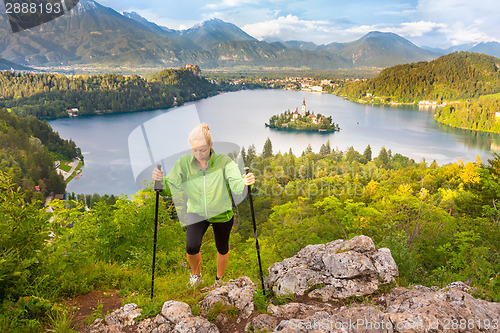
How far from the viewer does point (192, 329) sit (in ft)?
8.41

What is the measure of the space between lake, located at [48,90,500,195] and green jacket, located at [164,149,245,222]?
40810 mm

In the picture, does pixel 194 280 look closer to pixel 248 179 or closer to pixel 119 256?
pixel 248 179

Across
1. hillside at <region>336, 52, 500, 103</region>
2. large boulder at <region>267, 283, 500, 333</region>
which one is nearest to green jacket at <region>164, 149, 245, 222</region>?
large boulder at <region>267, 283, 500, 333</region>

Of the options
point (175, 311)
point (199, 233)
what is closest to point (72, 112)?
point (199, 233)

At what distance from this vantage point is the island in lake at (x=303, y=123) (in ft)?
287

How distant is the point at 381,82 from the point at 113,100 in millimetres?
127965

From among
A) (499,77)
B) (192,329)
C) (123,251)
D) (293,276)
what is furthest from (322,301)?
(499,77)

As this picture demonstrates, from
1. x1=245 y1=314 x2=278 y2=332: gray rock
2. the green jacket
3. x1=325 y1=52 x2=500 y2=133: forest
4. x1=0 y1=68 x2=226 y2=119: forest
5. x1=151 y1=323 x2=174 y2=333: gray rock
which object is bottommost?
x1=151 y1=323 x2=174 y2=333: gray rock

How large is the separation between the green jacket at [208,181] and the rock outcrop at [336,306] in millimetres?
925

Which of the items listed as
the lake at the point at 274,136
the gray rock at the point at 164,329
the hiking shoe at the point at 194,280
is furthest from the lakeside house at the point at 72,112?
the gray rock at the point at 164,329

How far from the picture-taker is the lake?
2295 inches

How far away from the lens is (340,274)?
3184mm

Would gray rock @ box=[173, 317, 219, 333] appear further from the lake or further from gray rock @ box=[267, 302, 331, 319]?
the lake

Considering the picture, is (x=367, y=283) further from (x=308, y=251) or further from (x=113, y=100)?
(x=113, y=100)
